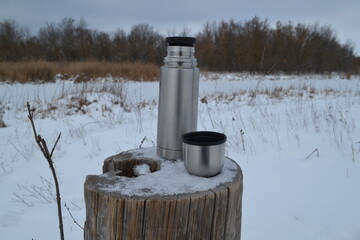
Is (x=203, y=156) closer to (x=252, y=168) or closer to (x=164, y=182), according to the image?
(x=164, y=182)

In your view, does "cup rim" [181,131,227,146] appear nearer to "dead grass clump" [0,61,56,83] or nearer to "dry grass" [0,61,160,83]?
"dry grass" [0,61,160,83]

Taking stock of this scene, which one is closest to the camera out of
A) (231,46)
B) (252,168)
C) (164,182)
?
(164,182)

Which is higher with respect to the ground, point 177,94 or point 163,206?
point 177,94

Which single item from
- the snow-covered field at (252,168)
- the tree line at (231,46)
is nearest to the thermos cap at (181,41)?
the snow-covered field at (252,168)

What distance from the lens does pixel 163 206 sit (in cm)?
78

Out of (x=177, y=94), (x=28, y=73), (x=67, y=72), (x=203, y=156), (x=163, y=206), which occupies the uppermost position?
(x=67, y=72)

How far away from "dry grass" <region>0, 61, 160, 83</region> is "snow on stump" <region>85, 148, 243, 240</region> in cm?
923

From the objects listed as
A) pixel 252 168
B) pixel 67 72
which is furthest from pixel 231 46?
pixel 252 168

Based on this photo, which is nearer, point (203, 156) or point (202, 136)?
point (203, 156)

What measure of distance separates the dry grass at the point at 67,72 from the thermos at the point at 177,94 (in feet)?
29.8

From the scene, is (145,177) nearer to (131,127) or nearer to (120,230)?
(120,230)

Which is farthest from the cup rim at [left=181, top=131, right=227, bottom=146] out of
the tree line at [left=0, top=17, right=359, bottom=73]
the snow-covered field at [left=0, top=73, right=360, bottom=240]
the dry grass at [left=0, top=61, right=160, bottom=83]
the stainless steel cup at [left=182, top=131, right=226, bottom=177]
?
the tree line at [left=0, top=17, right=359, bottom=73]

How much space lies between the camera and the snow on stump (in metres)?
0.79

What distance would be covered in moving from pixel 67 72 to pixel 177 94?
10.5 meters
